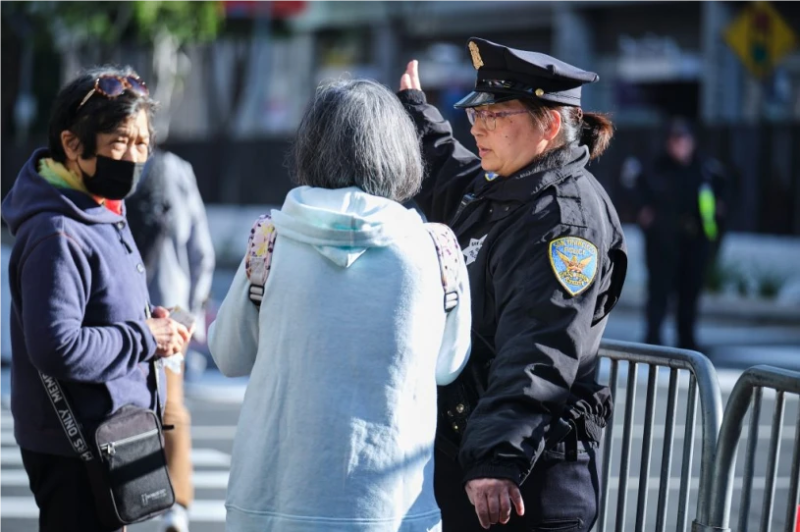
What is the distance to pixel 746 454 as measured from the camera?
3713mm

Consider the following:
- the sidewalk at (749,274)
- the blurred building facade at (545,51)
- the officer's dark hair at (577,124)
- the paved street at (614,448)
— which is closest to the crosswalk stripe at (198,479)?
the paved street at (614,448)

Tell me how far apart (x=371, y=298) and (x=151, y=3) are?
77.2ft

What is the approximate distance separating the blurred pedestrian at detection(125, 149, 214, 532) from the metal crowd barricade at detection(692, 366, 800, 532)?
2.32 metres

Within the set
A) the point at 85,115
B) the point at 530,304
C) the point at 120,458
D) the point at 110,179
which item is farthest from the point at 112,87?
the point at 530,304

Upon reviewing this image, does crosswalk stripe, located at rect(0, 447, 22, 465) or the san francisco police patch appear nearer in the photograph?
the san francisco police patch

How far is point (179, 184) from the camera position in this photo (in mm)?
6035

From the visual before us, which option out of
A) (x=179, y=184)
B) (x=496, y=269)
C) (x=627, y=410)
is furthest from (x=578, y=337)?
(x=179, y=184)

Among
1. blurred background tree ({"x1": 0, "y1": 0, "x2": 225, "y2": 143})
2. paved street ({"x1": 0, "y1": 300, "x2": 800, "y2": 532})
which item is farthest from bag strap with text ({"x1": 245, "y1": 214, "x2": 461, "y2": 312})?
blurred background tree ({"x1": 0, "y1": 0, "x2": 225, "y2": 143})

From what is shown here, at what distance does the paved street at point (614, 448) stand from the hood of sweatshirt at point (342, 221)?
155 cm

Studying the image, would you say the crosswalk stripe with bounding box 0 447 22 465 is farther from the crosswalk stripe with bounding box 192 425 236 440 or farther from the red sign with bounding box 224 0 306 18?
the red sign with bounding box 224 0 306 18

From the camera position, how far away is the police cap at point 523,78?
335cm

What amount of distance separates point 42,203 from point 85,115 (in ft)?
1.01

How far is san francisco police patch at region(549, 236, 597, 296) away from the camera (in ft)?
10.4

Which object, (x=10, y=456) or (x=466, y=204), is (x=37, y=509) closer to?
(x=10, y=456)
